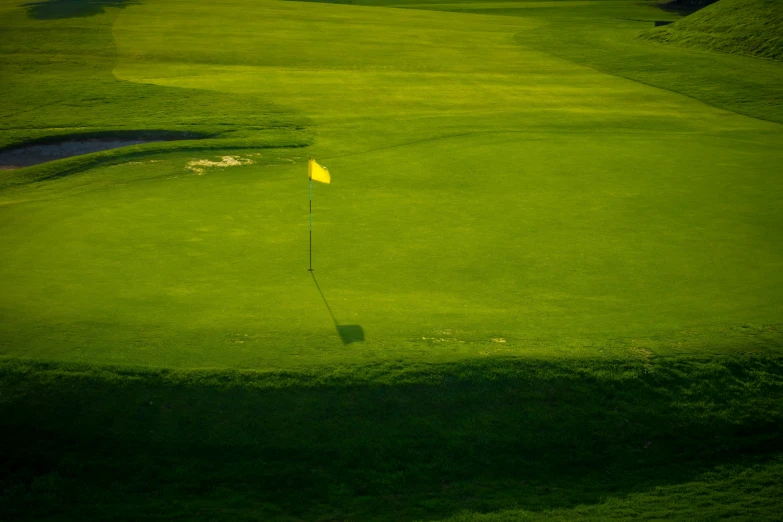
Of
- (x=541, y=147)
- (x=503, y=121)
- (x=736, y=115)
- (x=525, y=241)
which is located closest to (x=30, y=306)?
(x=525, y=241)

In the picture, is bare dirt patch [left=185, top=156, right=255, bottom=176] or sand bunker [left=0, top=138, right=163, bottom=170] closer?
bare dirt patch [left=185, top=156, right=255, bottom=176]

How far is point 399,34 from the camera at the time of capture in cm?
4678

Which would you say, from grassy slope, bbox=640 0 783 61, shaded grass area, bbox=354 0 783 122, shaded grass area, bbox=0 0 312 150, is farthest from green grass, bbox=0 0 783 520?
grassy slope, bbox=640 0 783 61

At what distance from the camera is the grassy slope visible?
39.0 metres

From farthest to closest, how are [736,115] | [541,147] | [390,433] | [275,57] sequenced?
[275,57]
[736,115]
[541,147]
[390,433]

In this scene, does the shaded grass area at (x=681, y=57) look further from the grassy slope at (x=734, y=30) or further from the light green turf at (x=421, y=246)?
the light green turf at (x=421, y=246)

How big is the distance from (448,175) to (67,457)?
11.7 meters

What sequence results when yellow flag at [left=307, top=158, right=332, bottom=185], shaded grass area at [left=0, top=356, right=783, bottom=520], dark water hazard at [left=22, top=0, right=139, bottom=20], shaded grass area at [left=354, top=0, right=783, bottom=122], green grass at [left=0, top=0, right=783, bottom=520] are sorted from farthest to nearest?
dark water hazard at [left=22, top=0, right=139, bottom=20] → shaded grass area at [left=354, top=0, right=783, bottom=122] → yellow flag at [left=307, top=158, right=332, bottom=185] → green grass at [left=0, top=0, right=783, bottom=520] → shaded grass area at [left=0, top=356, right=783, bottom=520]

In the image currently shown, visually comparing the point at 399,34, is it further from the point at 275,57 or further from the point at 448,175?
the point at 448,175

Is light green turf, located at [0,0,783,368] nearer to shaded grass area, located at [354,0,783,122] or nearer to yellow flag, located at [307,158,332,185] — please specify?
yellow flag, located at [307,158,332,185]

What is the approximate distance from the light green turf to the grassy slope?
533 inches

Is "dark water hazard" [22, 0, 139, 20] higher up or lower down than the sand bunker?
higher up

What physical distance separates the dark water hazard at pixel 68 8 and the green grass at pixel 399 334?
94.0 ft

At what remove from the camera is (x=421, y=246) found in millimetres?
14234
